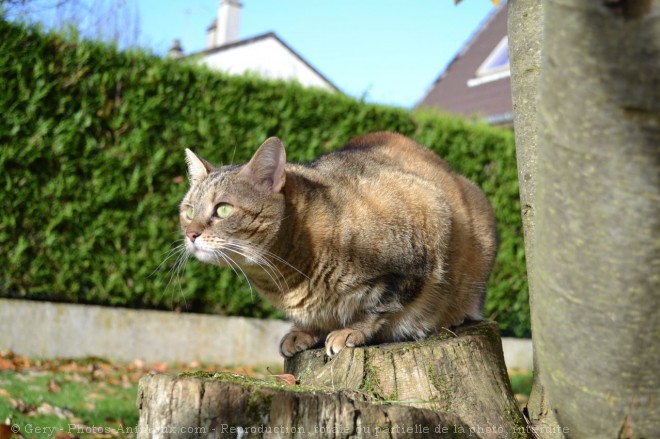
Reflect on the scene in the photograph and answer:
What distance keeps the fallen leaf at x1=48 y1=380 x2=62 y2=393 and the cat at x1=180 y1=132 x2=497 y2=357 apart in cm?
244

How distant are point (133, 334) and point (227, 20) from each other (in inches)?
621

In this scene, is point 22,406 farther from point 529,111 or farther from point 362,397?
point 529,111

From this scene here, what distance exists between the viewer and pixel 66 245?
6043mm

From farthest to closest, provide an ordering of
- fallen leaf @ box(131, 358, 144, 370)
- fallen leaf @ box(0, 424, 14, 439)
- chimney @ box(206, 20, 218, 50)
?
1. chimney @ box(206, 20, 218, 50)
2. fallen leaf @ box(131, 358, 144, 370)
3. fallen leaf @ box(0, 424, 14, 439)

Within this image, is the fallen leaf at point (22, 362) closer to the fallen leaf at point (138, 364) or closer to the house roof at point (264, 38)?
the fallen leaf at point (138, 364)

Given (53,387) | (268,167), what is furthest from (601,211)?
(53,387)

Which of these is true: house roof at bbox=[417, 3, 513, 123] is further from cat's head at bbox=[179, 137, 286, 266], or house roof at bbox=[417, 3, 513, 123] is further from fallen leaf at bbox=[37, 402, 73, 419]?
cat's head at bbox=[179, 137, 286, 266]

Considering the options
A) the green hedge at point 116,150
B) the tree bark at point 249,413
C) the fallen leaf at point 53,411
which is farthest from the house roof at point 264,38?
the tree bark at point 249,413

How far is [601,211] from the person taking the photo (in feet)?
4.24

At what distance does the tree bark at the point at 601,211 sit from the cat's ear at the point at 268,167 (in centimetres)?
155

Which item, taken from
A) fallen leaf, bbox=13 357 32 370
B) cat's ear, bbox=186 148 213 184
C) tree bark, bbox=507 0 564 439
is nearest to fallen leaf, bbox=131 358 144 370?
fallen leaf, bbox=13 357 32 370

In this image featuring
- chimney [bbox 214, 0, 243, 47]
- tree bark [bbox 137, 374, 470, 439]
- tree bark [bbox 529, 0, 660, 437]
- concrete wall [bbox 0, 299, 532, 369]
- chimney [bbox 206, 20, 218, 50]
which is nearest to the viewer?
tree bark [bbox 529, 0, 660, 437]

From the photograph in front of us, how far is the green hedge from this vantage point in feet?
19.0

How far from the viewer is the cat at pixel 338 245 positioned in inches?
110
